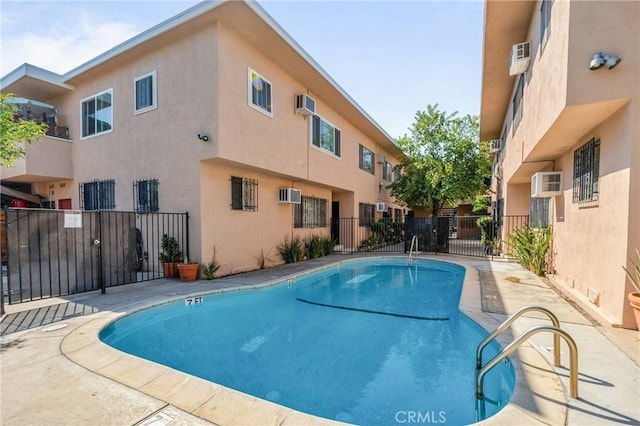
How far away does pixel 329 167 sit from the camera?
44.2 ft

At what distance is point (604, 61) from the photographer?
14.3 feet

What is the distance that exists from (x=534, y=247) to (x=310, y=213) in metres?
8.33

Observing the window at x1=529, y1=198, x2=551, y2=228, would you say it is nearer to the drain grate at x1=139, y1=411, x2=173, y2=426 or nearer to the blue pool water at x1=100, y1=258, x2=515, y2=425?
the blue pool water at x1=100, y1=258, x2=515, y2=425

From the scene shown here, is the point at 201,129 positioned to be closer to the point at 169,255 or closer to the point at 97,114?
the point at 169,255

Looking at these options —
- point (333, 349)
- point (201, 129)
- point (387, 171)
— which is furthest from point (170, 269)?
point (387, 171)

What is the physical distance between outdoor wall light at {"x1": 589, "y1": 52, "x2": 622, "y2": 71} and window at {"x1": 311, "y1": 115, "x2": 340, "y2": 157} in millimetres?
8940

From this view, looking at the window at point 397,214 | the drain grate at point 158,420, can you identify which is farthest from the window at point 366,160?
the drain grate at point 158,420

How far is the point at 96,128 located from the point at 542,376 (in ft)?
44.1

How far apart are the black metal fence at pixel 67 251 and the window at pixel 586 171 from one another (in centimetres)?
914

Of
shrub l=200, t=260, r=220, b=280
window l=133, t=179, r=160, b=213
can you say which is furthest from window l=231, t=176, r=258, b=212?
window l=133, t=179, r=160, b=213

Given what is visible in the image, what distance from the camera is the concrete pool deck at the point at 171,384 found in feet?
8.46

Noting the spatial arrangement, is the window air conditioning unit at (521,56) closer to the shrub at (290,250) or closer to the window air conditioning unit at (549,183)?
the window air conditioning unit at (549,183)

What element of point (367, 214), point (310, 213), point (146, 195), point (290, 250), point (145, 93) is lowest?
point (290, 250)

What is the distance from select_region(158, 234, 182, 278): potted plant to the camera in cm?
852
